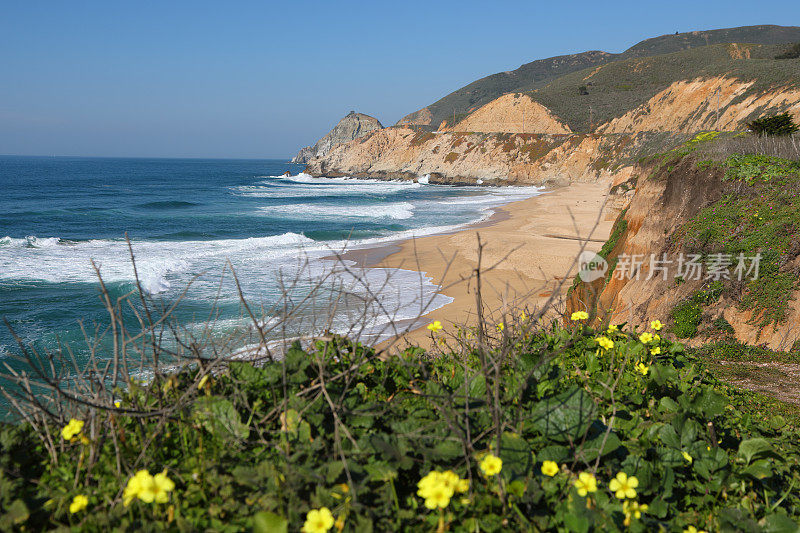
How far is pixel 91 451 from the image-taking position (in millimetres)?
1832

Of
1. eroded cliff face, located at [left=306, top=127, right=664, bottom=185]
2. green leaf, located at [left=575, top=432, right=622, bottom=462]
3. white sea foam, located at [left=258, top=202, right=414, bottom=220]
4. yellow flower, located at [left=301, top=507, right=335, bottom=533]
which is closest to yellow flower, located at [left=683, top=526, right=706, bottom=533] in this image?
green leaf, located at [left=575, top=432, right=622, bottom=462]

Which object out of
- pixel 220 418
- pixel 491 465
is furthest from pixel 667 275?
pixel 220 418

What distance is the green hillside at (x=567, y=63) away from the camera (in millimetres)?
141250

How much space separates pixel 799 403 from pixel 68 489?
6.03 metres

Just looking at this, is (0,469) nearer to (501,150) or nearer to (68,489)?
(68,489)

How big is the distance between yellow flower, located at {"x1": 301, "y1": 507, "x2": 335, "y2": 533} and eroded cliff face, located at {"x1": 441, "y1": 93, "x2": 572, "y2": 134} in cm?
7709

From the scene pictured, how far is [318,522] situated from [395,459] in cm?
45

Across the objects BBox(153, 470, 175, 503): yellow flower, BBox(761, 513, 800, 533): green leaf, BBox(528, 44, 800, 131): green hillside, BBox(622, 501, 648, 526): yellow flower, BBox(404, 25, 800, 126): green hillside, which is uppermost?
BBox(404, 25, 800, 126): green hillside

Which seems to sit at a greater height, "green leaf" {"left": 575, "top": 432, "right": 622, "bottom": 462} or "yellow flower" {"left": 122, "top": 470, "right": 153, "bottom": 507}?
"yellow flower" {"left": 122, "top": 470, "right": 153, "bottom": 507}

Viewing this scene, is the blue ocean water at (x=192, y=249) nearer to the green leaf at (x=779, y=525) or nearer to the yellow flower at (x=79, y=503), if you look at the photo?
the yellow flower at (x=79, y=503)

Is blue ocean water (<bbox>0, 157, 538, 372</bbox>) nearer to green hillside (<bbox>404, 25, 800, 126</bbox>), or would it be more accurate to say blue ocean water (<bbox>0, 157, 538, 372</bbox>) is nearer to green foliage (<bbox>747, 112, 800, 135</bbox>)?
green foliage (<bbox>747, 112, 800, 135</bbox>)

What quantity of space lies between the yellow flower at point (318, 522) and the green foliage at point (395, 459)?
102 millimetres

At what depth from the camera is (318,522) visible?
58.9 inches

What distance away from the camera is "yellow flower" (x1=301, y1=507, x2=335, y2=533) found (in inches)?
57.9
